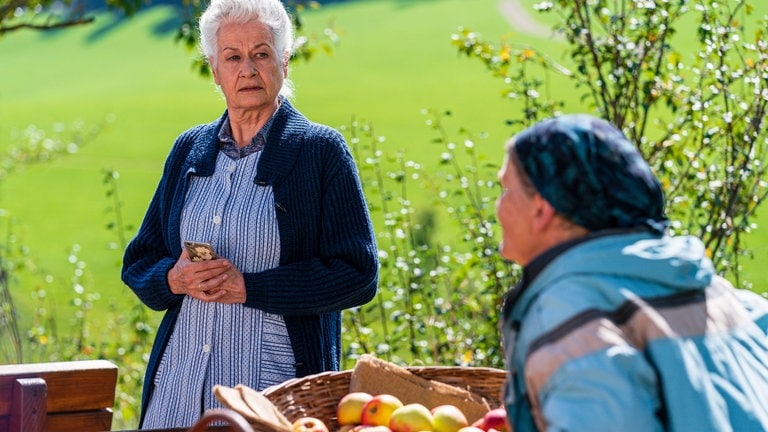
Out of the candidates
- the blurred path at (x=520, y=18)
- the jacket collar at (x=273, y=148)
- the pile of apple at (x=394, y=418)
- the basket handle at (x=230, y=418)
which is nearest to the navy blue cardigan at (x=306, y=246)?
the jacket collar at (x=273, y=148)

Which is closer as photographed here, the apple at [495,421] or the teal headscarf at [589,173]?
the teal headscarf at [589,173]

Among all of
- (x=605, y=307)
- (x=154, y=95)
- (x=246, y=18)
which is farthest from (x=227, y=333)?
(x=154, y=95)

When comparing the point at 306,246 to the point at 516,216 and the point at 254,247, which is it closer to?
the point at 254,247

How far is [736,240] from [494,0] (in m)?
40.9

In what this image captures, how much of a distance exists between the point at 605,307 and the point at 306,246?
1.51 metres

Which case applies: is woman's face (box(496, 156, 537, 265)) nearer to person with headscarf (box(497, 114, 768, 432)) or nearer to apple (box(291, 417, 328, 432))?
person with headscarf (box(497, 114, 768, 432))

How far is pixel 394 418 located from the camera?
272 centimetres

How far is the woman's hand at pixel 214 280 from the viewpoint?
3225 mm

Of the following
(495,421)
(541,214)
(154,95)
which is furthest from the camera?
(154,95)

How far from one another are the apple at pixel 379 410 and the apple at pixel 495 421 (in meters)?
0.19

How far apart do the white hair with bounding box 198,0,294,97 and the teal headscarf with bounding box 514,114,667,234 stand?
160 centimetres

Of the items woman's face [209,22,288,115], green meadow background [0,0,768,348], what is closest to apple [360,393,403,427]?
woman's face [209,22,288,115]

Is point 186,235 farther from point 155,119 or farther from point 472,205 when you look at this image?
point 155,119

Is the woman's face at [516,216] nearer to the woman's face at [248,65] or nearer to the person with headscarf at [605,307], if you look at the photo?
the person with headscarf at [605,307]
